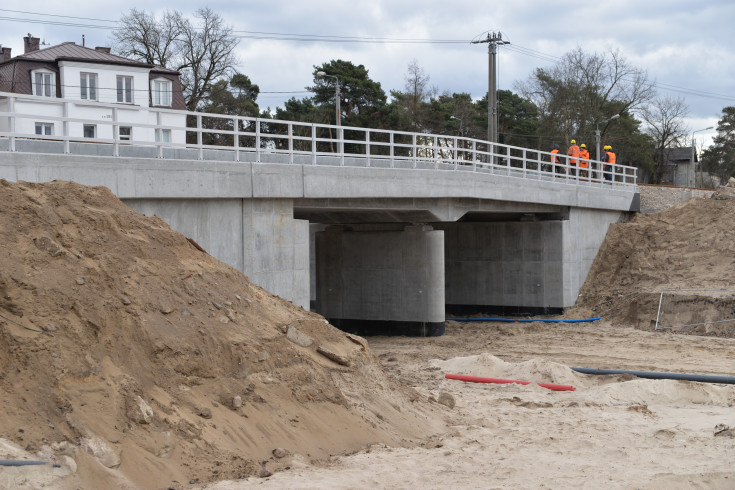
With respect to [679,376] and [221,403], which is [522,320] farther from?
[221,403]

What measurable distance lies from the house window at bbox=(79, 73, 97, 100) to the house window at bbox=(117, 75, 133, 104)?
1240 mm

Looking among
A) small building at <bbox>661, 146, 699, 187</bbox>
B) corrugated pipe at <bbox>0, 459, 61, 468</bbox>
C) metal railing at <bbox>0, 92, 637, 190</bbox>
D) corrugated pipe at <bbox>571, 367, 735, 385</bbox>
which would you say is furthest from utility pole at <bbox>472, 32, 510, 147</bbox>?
small building at <bbox>661, 146, 699, 187</bbox>

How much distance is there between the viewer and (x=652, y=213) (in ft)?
107

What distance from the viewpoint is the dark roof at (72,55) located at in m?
39.6

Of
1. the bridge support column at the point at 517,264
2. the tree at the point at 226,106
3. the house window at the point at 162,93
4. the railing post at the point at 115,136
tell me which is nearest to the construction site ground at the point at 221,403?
the railing post at the point at 115,136

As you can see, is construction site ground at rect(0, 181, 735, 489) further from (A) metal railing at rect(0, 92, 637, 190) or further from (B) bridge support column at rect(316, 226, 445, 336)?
(B) bridge support column at rect(316, 226, 445, 336)

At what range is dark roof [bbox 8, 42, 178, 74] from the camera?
3959 centimetres

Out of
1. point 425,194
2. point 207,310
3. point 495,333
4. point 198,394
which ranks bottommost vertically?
point 495,333

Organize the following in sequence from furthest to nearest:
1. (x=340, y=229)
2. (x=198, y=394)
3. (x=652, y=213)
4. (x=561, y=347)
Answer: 1. (x=652, y=213)
2. (x=340, y=229)
3. (x=561, y=347)
4. (x=198, y=394)

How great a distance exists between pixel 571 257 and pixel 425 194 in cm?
894

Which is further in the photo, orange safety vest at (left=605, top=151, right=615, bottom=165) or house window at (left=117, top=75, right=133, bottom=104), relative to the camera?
house window at (left=117, top=75, right=133, bottom=104)

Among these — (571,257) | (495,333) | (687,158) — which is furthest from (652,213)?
(687,158)

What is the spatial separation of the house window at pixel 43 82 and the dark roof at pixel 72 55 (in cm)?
72

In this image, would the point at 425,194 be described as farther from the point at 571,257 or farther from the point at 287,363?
the point at 287,363
